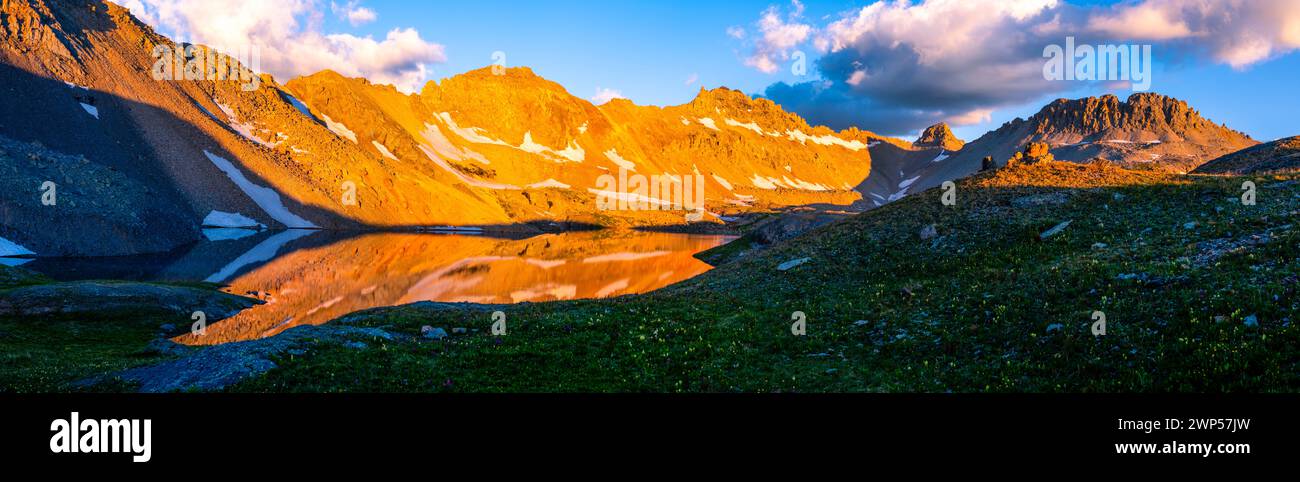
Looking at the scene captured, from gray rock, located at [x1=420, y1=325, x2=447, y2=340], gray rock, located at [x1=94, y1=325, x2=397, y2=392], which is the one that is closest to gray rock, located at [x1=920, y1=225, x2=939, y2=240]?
gray rock, located at [x1=420, y1=325, x2=447, y2=340]

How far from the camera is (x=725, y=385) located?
54.9ft

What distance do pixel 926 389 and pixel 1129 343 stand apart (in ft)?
17.7

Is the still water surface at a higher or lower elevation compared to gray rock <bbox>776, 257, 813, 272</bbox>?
lower

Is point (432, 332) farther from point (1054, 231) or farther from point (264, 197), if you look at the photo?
point (264, 197)

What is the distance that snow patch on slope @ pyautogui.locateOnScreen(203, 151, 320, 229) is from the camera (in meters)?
149

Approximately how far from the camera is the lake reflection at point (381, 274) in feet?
158

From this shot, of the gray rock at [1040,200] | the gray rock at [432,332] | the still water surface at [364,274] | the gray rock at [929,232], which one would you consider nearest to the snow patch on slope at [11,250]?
the still water surface at [364,274]

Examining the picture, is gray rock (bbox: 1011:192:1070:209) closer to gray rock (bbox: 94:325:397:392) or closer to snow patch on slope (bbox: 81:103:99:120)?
gray rock (bbox: 94:325:397:392)

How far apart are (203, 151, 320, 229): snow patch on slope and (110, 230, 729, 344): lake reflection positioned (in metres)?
41.8
